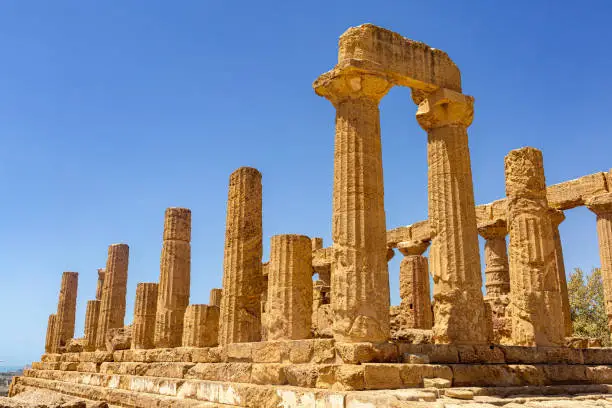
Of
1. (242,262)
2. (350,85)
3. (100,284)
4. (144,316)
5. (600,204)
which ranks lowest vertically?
(144,316)

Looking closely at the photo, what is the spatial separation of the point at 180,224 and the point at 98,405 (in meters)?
7.62

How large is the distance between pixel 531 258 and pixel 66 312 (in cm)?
2631

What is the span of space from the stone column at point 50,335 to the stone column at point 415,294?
20.3 m

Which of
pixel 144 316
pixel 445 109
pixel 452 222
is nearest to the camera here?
pixel 452 222

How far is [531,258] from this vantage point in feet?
43.4

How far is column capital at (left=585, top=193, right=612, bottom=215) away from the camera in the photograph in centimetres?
1959

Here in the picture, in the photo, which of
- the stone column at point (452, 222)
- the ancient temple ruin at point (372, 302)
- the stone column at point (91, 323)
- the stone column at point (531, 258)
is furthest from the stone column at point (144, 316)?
the stone column at point (531, 258)

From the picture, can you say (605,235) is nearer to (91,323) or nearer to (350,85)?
(350,85)

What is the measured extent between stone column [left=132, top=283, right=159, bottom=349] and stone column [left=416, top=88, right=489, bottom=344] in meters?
11.7

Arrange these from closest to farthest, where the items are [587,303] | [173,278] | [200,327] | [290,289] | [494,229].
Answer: [290,289], [200,327], [173,278], [494,229], [587,303]

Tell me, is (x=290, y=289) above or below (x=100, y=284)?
below

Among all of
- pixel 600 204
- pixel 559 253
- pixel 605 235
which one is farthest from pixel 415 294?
pixel 600 204

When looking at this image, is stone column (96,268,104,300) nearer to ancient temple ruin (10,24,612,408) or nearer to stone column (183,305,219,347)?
ancient temple ruin (10,24,612,408)

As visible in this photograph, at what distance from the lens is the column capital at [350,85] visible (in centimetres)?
1080
